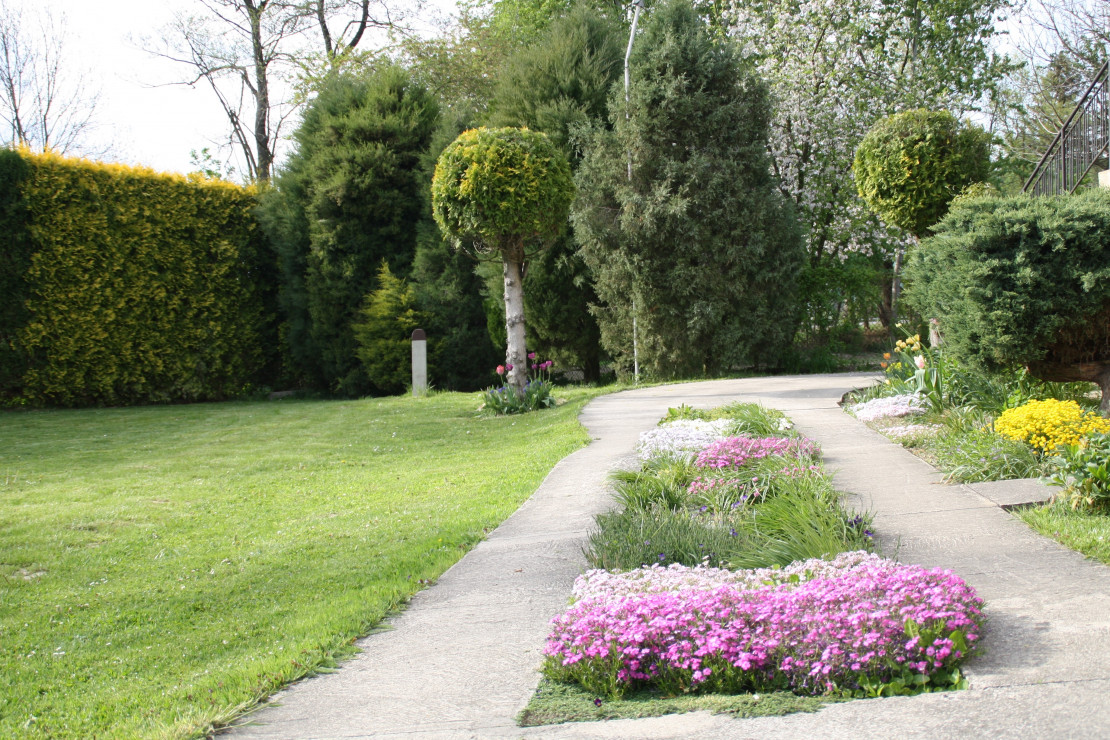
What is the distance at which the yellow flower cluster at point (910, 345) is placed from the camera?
8.00 meters

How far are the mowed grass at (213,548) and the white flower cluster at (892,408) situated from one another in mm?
2674

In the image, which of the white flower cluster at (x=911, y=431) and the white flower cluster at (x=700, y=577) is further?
the white flower cluster at (x=911, y=431)

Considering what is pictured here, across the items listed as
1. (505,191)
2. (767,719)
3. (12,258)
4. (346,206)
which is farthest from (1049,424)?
(12,258)

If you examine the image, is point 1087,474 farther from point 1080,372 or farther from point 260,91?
point 260,91

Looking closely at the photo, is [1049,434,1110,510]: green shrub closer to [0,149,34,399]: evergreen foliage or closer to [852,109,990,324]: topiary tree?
[852,109,990,324]: topiary tree

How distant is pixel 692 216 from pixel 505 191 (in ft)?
14.1

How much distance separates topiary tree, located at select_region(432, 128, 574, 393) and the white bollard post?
3139 mm

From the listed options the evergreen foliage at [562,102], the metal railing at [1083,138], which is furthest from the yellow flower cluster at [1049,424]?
the evergreen foliage at [562,102]

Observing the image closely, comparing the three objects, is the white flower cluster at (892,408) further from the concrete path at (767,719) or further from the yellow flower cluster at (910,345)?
the concrete path at (767,719)

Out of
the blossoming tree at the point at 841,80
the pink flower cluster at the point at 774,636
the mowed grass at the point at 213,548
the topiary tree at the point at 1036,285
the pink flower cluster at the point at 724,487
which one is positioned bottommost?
the mowed grass at the point at 213,548

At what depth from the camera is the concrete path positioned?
7.67 feet

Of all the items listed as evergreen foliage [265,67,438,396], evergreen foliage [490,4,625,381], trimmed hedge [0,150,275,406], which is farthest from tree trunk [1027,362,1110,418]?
trimmed hedge [0,150,275,406]

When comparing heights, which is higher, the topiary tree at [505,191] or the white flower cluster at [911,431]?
the topiary tree at [505,191]

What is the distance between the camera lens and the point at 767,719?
2.42 meters
